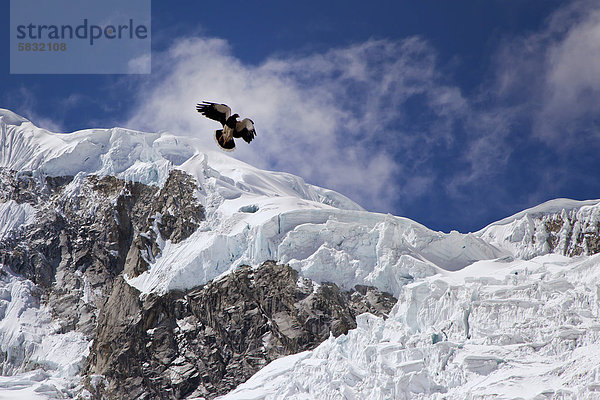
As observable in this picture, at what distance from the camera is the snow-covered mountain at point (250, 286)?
55.0 metres

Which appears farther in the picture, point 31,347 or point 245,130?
point 31,347

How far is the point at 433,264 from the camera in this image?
227ft

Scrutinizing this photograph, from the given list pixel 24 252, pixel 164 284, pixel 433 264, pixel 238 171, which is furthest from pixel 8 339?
pixel 433 264

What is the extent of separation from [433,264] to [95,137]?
1774 inches

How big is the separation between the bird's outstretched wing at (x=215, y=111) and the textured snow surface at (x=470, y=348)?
98.0ft

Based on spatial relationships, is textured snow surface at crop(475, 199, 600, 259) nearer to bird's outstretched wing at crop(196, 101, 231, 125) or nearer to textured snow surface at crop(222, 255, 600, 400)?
textured snow surface at crop(222, 255, 600, 400)

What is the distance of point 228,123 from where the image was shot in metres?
27.9

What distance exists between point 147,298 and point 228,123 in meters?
50.9

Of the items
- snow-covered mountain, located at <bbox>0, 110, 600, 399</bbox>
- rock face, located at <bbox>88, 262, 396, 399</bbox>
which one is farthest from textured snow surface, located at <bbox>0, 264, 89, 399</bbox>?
rock face, located at <bbox>88, 262, 396, 399</bbox>

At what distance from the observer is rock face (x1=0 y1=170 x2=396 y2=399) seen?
68.1 m

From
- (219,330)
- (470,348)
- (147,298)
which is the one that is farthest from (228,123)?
(147,298)

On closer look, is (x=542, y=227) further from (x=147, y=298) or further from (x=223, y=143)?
(x=223, y=143)

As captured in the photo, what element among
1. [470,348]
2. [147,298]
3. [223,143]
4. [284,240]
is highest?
[284,240]

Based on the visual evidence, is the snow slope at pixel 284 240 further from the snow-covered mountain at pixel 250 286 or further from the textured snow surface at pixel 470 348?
the textured snow surface at pixel 470 348
